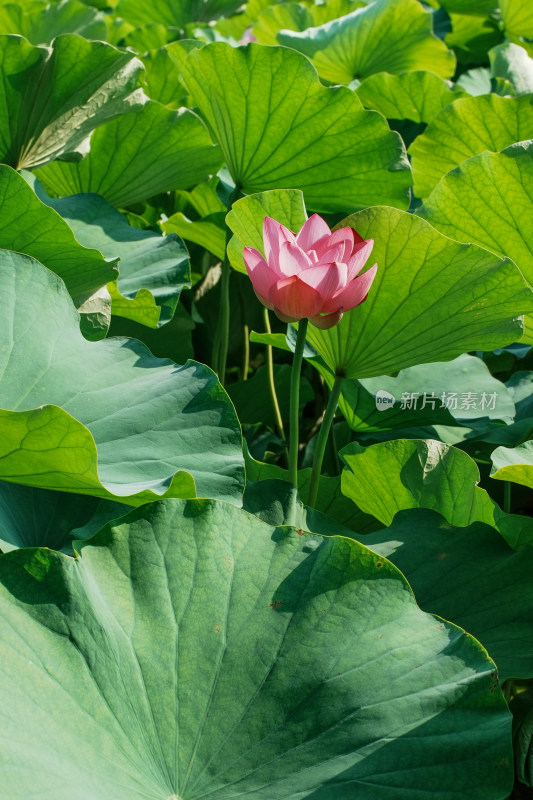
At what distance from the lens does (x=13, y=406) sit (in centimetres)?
89

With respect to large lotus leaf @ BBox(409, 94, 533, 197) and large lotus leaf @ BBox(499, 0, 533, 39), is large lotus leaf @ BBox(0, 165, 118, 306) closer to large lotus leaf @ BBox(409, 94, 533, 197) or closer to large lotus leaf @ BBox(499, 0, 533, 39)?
large lotus leaf @ BBox(409, 94, 533, 197)

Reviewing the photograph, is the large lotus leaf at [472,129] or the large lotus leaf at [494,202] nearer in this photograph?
the large lotus leaf at [494,202]

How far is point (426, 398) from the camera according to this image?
129 centimetres

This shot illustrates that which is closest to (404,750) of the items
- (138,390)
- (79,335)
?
(138,390)

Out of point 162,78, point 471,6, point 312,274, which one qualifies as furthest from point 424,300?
point 471,6

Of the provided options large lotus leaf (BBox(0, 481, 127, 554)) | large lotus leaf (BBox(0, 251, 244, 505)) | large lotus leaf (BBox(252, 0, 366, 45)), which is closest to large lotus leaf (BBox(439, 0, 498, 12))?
large lotus leaf (BBox(252, 0, 366, 45))

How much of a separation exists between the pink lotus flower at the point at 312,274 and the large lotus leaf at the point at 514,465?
23cm

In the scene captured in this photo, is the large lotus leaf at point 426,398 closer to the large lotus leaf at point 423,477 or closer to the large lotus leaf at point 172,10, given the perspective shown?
the large lotus leaf at point 423,477

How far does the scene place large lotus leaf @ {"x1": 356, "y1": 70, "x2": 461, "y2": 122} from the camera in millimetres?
1753

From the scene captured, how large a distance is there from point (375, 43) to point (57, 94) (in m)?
1.08

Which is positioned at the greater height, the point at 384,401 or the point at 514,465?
the point at 514,465

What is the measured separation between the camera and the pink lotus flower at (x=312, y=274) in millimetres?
885

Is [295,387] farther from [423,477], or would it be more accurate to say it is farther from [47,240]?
[47,240]

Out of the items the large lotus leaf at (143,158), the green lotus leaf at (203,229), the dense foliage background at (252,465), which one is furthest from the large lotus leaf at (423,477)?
the large lotus leaf at (143,158)
